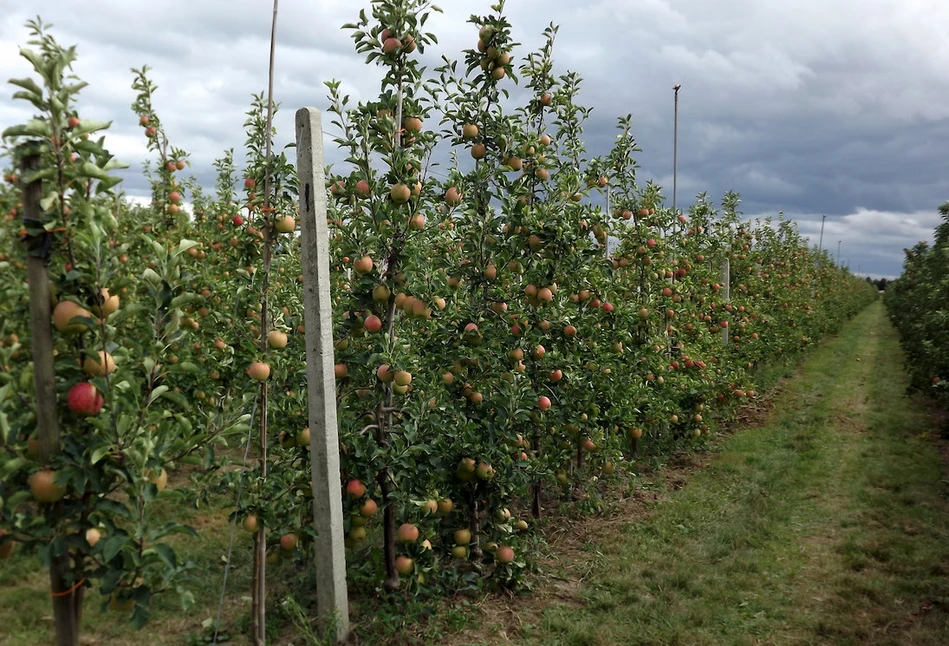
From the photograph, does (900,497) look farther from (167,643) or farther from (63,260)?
(63,260)

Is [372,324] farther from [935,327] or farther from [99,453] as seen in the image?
[935,327]

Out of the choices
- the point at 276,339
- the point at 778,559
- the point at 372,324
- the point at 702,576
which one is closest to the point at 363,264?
the point at 372,324

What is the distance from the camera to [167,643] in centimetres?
362

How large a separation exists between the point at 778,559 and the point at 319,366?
3985mm

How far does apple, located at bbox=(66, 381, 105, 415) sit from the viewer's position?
6.48ft

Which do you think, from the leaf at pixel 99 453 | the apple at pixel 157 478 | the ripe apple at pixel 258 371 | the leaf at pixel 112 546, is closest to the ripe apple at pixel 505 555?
the ripe apple at pixel 258 371

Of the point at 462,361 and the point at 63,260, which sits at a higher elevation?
the point at 63,260

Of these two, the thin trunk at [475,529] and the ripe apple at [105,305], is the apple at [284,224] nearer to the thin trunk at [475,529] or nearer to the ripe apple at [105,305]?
the ripe apple at [105,305]

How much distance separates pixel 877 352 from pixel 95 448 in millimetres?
21478

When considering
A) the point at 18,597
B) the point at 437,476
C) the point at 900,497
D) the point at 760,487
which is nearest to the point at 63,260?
the point at 437,476

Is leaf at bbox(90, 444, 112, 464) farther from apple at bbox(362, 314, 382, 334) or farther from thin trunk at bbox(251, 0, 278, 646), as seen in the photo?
apple at bbox(362, 314, 382, 334)

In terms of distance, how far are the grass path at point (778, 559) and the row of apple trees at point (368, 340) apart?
0.67 m

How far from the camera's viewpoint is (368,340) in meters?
3.81

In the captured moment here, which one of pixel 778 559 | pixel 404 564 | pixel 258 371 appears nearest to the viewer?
A: pixel 258 371
